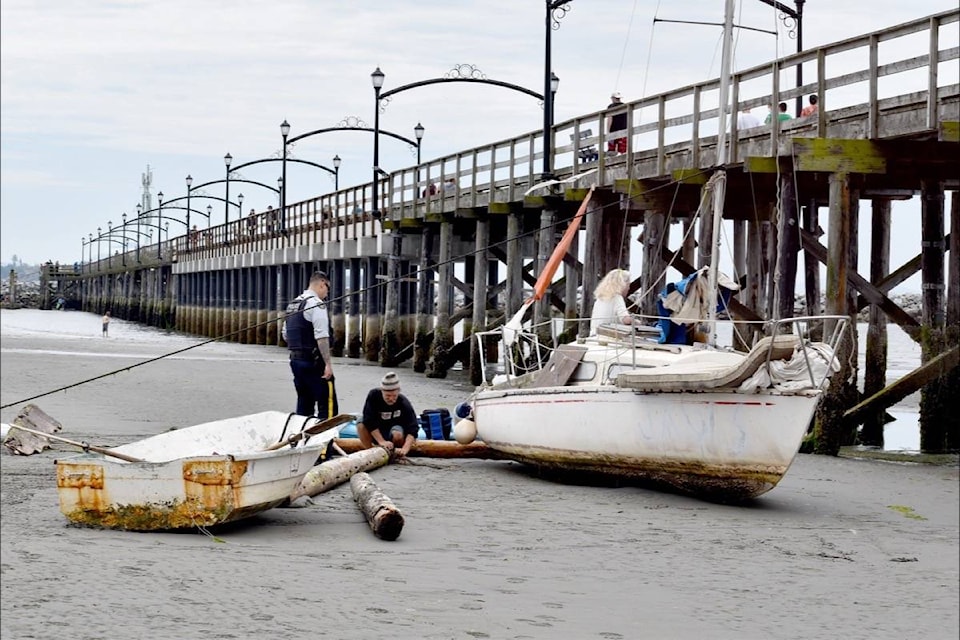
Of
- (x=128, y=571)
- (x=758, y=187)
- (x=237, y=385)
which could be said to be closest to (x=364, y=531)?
(x=128, y=571)

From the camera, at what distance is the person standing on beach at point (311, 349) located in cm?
1321

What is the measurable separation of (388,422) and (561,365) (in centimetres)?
196

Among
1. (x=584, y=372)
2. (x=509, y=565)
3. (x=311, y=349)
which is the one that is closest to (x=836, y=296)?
(x=584, y=372)

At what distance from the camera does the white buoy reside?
49.9 ft

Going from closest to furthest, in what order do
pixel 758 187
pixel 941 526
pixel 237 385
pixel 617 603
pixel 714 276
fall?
1. pixel 617 603
2. pixel 941 526
3. pixel 714 276
4. pixel 758 187
5. pixel 237 385

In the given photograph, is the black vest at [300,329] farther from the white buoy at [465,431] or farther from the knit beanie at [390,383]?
the white buoy at [465,431]

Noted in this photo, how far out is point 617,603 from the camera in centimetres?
814

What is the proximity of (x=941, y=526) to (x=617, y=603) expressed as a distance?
4423 mm

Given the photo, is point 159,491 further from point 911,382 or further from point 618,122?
point 618,122

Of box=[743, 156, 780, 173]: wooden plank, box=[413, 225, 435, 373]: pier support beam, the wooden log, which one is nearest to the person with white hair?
the wooden log

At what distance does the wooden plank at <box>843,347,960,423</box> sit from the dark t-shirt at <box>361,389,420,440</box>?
5.24 metres

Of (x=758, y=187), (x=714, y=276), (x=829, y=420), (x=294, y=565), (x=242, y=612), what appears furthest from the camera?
(x=758, y=187)

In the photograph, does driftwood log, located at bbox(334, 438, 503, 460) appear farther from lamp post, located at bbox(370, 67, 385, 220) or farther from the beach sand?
lamp post, located at bbox(370, 67, 385, 220)

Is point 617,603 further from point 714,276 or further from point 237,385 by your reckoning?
point 237,385
